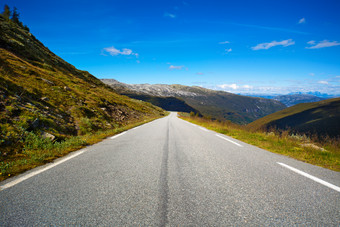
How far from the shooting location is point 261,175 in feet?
11.7

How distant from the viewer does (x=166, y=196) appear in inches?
99.5

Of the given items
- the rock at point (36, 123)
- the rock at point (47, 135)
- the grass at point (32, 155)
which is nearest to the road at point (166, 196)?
the grass at point (32, 155)

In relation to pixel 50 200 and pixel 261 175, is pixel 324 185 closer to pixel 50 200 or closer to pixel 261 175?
pixel 261 175

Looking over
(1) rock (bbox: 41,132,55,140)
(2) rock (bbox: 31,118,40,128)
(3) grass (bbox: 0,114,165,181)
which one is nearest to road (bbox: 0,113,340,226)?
(3) grass (bbox: 0,114,165,181)

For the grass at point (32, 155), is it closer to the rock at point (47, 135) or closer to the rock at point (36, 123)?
the rock at point (47, 135)

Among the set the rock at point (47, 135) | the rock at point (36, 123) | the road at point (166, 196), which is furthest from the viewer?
the rock at point (36, 123)

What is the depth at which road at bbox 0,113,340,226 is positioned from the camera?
1.98 meters

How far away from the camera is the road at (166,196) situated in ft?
6.49

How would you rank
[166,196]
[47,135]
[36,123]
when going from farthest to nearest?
[36,123], [47,135], [166,196]

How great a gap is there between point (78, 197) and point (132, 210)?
39.3 inches

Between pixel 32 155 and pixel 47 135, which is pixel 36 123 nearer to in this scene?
pixel 47 135

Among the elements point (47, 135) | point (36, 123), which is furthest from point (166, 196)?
point (36, 123)

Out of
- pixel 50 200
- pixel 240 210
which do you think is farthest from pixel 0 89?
pixel 240 210

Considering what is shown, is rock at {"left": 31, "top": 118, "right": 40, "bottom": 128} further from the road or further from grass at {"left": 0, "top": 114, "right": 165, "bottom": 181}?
the road
